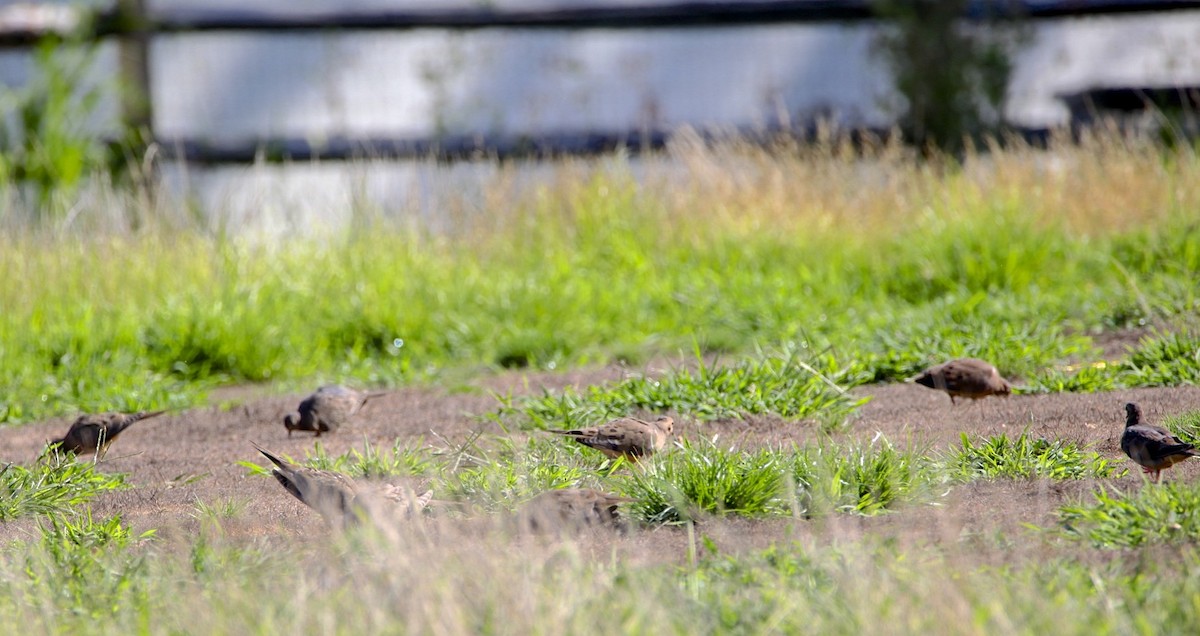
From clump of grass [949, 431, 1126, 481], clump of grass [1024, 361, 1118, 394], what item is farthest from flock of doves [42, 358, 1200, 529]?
clump of grass [1024, 361, 1118, 394]

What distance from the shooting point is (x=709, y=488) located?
3221 mm

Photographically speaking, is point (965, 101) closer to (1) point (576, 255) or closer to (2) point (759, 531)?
(1) point (576, 255)

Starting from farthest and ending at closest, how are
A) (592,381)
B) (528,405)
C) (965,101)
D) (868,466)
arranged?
(965,101) → (592,381) → (528,405) → (868,466)

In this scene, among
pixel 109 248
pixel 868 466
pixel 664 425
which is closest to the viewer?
pixel 868 466

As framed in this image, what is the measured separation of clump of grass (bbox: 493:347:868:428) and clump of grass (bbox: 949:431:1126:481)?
0.71 m

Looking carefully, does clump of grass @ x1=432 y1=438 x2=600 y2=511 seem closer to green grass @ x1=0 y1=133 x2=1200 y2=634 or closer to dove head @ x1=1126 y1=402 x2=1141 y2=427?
green grass @ x1=0 y1=133 x2=1200 y2=634

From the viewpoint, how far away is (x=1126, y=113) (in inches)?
436

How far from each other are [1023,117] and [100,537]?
389 inches

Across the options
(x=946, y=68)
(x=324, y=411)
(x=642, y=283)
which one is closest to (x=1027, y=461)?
(x=324, y=411)

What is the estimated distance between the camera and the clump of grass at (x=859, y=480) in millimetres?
3180

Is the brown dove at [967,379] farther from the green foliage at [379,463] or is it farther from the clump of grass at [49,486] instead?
the clump of grass at [49,486]

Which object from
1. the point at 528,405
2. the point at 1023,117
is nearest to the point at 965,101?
the point at 1023,117

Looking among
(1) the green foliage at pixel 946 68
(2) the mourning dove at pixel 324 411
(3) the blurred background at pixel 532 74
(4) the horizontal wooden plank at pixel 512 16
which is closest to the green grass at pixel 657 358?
(2) the mourning dove at pixel 324 411

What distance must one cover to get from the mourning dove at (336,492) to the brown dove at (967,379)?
1.91m
